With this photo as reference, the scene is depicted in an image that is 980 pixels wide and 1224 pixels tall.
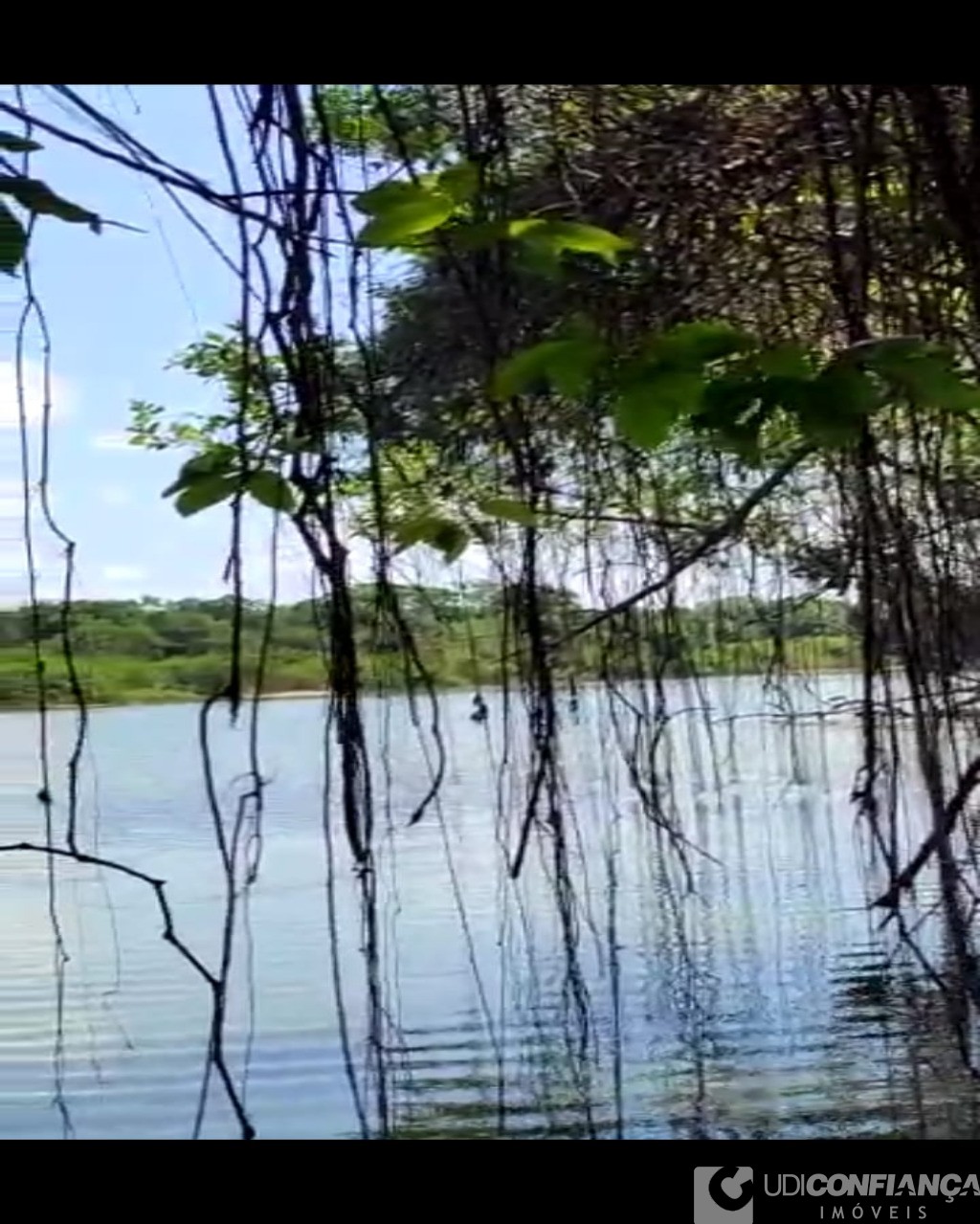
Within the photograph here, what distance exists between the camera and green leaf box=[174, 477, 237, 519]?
0.99 m

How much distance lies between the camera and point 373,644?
103 centimetres

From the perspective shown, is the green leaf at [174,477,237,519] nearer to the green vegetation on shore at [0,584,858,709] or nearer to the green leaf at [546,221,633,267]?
the green vegetation on shore at [0,584,858,709]

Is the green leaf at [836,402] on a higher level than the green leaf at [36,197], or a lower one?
lower

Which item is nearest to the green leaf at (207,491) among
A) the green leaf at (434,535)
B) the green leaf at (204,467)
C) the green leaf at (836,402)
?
the green leaf at (204,467)

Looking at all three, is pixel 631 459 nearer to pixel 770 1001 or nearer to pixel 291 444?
pixel 291 444

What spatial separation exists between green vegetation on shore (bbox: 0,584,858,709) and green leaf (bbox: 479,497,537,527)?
0.05 meters

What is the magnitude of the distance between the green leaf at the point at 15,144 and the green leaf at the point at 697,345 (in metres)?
0.38

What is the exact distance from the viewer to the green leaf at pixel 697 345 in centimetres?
93

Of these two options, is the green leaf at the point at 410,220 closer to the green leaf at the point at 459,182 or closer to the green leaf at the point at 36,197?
the green leaf at the point at 459,182

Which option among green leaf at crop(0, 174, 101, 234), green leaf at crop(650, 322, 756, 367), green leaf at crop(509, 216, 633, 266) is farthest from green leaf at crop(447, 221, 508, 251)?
green leaf at crop(0, 174, 101, 234)

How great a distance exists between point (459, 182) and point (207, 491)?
0.24 m

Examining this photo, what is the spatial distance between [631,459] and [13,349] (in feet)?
1.29

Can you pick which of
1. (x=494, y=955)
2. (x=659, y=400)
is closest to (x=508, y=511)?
(x=659, y=400)
